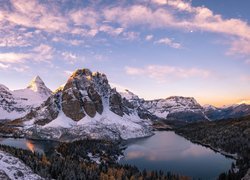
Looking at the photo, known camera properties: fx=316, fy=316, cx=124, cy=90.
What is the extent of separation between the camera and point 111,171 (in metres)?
144

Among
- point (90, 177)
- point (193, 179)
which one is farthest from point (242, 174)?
point (90, 177)

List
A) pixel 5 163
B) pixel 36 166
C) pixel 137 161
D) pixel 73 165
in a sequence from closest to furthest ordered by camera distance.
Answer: pixel 5 163
pixel 36 166
pixel 73 165
pixel 137 161

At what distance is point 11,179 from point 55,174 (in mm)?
35512

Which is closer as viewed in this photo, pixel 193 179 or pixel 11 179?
pixel 11 179

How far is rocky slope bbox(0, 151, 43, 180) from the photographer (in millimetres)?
98331

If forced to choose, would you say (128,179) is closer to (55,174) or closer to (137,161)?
(55,174)

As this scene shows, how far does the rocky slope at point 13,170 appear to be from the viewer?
9833cm

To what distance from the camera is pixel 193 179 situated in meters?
153

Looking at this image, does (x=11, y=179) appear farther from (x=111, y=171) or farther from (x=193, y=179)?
(x=193, y=179)

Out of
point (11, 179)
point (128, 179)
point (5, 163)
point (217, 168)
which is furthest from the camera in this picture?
point (217, 168)

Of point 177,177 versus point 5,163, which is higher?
point 5,163

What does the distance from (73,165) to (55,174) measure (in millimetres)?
17859

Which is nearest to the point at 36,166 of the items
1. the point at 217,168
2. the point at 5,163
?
the point at 5,163

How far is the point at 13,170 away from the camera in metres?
104
